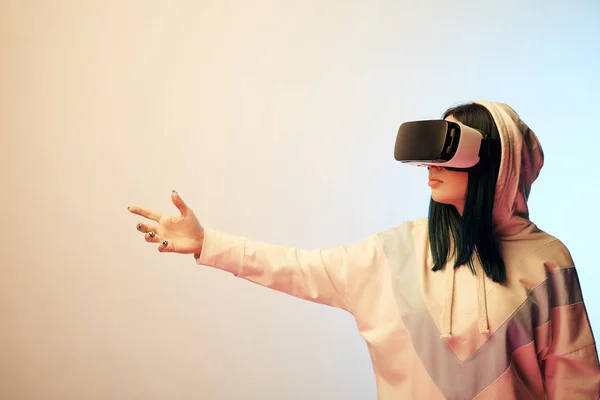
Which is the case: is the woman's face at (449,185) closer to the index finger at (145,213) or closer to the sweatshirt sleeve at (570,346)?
the sweatshirt sleeve at (570,346)

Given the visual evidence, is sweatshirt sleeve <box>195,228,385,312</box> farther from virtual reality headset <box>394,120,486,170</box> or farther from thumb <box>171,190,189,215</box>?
virtual reality headset <box>394,120,486,170</box>

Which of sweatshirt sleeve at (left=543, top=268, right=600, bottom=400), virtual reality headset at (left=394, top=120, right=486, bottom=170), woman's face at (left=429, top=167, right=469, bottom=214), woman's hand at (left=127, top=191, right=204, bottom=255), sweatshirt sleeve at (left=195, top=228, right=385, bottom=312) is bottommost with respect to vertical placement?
sweatshirt sleeve at (left=543, top=268, right=600, bottom=400)

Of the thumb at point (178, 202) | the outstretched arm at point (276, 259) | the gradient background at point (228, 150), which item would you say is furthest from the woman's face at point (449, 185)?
the gradient background at point (228, 150)

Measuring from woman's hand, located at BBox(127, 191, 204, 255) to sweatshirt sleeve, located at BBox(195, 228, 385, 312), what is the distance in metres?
0.03

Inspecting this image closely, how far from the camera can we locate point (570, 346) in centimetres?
151

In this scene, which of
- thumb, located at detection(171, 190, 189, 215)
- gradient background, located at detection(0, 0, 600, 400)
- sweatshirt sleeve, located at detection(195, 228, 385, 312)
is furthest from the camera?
gradient background, located at detection(0, 0, 600, 400)

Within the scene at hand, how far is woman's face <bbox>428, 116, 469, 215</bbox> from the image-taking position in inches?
60.7

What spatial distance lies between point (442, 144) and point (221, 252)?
561mm

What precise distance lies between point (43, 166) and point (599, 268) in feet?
6.71

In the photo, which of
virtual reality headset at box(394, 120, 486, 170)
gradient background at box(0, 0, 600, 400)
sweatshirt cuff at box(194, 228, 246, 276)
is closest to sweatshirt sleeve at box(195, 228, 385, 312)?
sweatshirt cuff at box(194, 228, 246, 276)

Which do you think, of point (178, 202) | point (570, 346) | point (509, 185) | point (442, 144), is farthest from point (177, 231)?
point (570, 346)

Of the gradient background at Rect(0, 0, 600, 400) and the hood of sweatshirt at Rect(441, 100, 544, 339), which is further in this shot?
the gradient background at Rect(0, 0, 600, 400)

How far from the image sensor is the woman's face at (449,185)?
1542 millimetres

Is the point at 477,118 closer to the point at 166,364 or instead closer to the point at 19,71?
the point at 166,364
